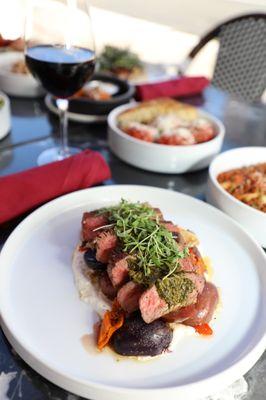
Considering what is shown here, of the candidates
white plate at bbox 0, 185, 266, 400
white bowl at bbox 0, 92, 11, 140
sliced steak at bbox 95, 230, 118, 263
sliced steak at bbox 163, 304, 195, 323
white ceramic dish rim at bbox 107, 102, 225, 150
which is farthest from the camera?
white bowl at bbox 0, 92, 11, 140

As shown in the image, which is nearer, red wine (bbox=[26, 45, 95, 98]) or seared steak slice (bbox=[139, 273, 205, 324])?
seared steak slice (bbox=[139, 273, 205, 324])

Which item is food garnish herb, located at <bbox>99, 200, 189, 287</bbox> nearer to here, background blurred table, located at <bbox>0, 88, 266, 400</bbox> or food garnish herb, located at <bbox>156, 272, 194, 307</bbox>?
food garnish herb, located at <bbox>156, 272, 194, 307</bbox>

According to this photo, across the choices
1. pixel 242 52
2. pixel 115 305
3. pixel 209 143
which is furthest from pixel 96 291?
pixel 242 52

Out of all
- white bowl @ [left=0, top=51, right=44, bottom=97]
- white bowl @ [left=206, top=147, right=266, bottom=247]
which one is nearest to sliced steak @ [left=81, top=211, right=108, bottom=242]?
white bowl @ [left=206, top=147, right=266, bottom=247]

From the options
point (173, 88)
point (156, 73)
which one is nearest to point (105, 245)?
point (173, 88)

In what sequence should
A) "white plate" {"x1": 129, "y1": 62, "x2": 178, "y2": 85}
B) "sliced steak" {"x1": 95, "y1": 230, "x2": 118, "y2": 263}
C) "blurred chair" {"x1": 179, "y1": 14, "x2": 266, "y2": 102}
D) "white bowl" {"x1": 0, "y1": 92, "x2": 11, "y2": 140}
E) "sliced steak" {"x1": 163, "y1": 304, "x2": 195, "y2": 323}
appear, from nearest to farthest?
1. "sliced steak" {"x1": 163, "y1": 304, "x2": 195, "y2": 323}
2. "sliced steak" {"x1": 95, "y1": 230, "x2": 118, "y2": 263}
3. "white bowl" {"x1": 0, "y1": 92, "x2": 11, "y2": 140}
4. "white plate" {"x1": 129, "y1": 62, "x2": 178, "y2": 85}
5. "blurred chair" {"x1": 179, "y1": 14, "x2": 266, "y2": 102}

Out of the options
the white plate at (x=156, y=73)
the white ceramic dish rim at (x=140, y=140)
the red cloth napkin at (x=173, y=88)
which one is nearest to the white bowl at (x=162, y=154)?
the white ceramic dish rim at (x=140, y=140)

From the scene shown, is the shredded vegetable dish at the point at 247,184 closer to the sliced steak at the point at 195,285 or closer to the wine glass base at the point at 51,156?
the sliced steak at the point at 195,285
